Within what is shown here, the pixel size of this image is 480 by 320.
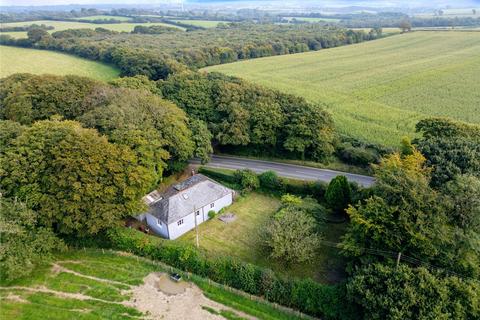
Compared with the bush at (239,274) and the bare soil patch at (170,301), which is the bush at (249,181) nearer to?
the bush at (239,274)

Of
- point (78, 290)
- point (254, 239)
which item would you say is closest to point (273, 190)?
point (254, 239)

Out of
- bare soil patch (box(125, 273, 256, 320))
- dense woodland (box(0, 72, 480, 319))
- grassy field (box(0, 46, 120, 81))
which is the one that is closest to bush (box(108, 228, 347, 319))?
dense woodland (box(0, 72, 480, 319))

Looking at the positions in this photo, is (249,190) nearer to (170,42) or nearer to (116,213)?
(116,213)

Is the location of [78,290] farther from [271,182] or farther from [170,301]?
[271,182]

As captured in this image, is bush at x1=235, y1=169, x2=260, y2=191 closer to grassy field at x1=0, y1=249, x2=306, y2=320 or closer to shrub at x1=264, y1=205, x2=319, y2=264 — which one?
shrub at x1=264, y1=205, x2=319, y2=264

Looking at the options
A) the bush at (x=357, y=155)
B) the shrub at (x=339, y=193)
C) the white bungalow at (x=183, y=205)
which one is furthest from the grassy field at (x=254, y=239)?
the bush at (x=357, y=155)

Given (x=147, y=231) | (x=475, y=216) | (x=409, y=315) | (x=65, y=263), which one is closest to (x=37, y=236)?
(x=65, y=263)

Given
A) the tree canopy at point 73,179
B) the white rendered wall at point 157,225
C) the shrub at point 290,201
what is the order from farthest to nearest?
1. the shrub at point 290,201
2. the white rendered wall at point 157,225
3. the tree canopy at point 73,179
